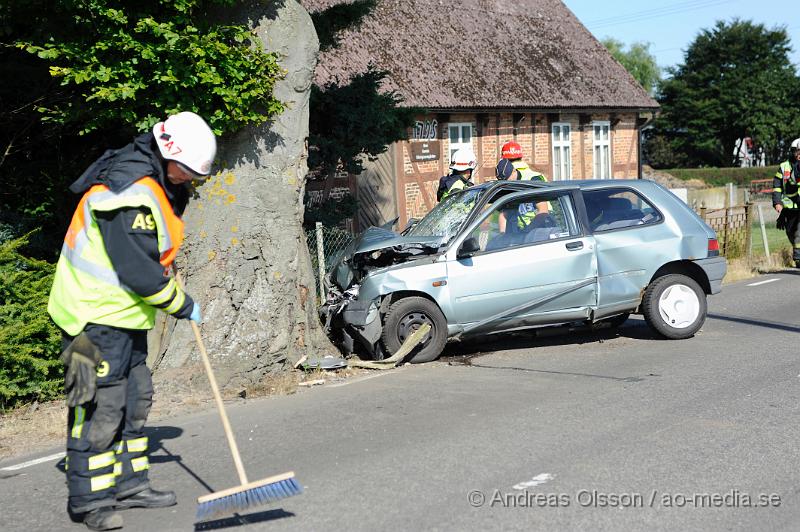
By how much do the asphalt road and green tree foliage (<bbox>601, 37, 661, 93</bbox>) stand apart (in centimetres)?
6777

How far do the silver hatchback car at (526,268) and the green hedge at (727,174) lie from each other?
4616 cm

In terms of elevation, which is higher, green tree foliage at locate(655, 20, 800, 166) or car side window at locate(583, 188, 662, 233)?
green tree foliage at locate(655, 20, 800, 166)

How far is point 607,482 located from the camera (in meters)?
5.24

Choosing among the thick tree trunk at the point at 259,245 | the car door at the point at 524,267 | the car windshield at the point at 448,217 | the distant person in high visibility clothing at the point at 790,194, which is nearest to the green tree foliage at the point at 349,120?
the car windshield at the point at 448,217

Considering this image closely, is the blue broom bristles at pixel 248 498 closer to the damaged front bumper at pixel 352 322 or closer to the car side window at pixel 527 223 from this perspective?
the damaged front bumper at pixel 352 322

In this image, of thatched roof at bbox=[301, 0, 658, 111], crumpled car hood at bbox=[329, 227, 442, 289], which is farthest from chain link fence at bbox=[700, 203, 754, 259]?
thatched roof at bbox=[301, 0, 658, 111]

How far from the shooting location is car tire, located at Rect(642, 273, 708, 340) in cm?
959

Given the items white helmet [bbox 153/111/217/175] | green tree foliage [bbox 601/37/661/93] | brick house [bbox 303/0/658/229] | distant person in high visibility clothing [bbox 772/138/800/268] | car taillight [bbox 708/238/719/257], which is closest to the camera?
white helmet [bbox 153/111/217/175]

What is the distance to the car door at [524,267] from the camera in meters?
9.04

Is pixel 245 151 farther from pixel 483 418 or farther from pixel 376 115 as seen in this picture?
pixel 376 115

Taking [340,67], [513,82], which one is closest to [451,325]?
[340,67]

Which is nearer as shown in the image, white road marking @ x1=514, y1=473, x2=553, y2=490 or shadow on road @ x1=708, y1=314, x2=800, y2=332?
white road marking @ x1=514, y1=473, x2=553, y2=490

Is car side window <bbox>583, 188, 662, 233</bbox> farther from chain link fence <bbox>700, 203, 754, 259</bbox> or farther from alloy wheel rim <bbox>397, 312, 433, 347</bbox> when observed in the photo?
chain link fence <bbox>700, 203, 754, 259</bbox>

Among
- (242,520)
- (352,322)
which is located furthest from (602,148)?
(242,520)
